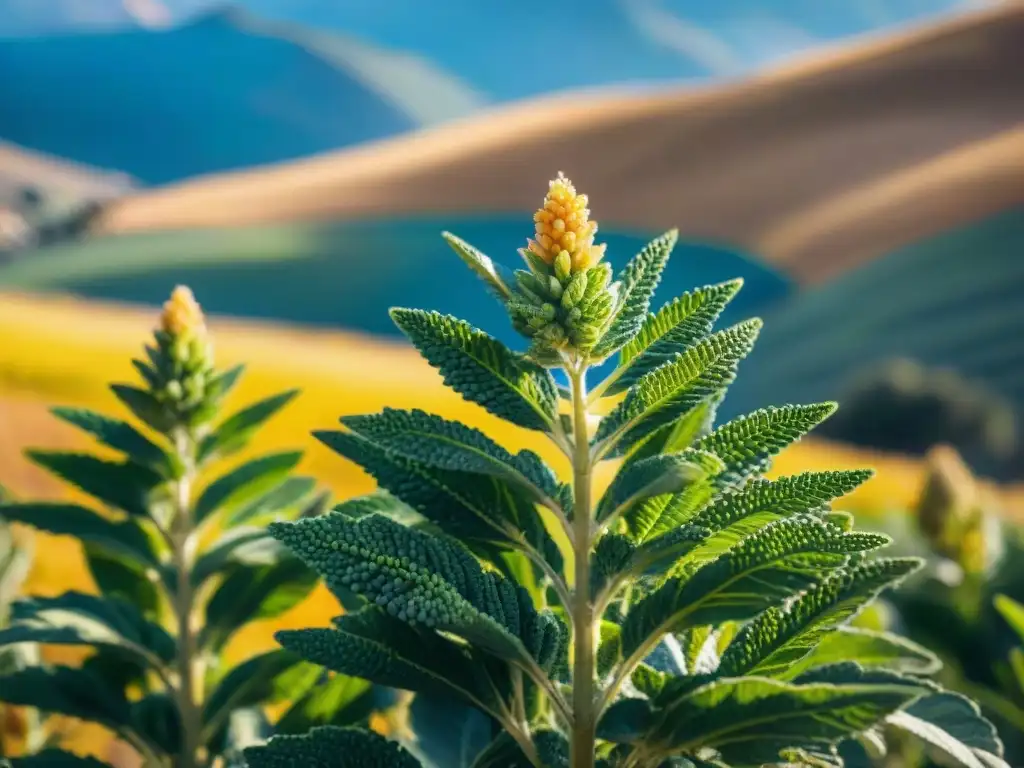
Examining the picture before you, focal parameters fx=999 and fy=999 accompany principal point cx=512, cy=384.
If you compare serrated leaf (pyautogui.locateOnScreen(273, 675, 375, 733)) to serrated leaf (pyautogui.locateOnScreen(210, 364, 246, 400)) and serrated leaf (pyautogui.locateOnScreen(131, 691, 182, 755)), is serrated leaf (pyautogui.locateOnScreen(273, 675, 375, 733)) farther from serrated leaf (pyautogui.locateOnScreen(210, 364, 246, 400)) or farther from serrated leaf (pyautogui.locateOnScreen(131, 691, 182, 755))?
serrated leaf (pyautogui.locateOnScreen(210, 364, 246, 400))

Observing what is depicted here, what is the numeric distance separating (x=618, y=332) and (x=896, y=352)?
10.8 metres

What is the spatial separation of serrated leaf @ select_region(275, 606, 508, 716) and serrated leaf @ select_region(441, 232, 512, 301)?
0.22 metres

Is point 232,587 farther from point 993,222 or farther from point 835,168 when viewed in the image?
point 835,168

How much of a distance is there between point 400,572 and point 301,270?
1452 centimetres

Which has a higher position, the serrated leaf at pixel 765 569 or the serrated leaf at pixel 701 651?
the serrated leaf at pixel 765 569

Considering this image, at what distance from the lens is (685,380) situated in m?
0.58

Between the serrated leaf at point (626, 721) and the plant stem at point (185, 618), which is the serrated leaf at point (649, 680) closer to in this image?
the serrated leaf at point (626, 721)

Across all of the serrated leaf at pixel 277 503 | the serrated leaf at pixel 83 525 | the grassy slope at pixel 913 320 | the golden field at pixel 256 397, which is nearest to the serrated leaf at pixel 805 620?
the serrated leaf at pixel 277 503

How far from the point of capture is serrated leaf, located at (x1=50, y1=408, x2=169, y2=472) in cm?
89

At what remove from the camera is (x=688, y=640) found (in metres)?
0.76

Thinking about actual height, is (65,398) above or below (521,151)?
below

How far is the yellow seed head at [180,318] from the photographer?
34.9 inches

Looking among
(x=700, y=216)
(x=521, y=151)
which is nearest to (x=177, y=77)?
(x=521, y=151)

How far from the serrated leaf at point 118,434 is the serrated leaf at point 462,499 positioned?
14.0 inches
